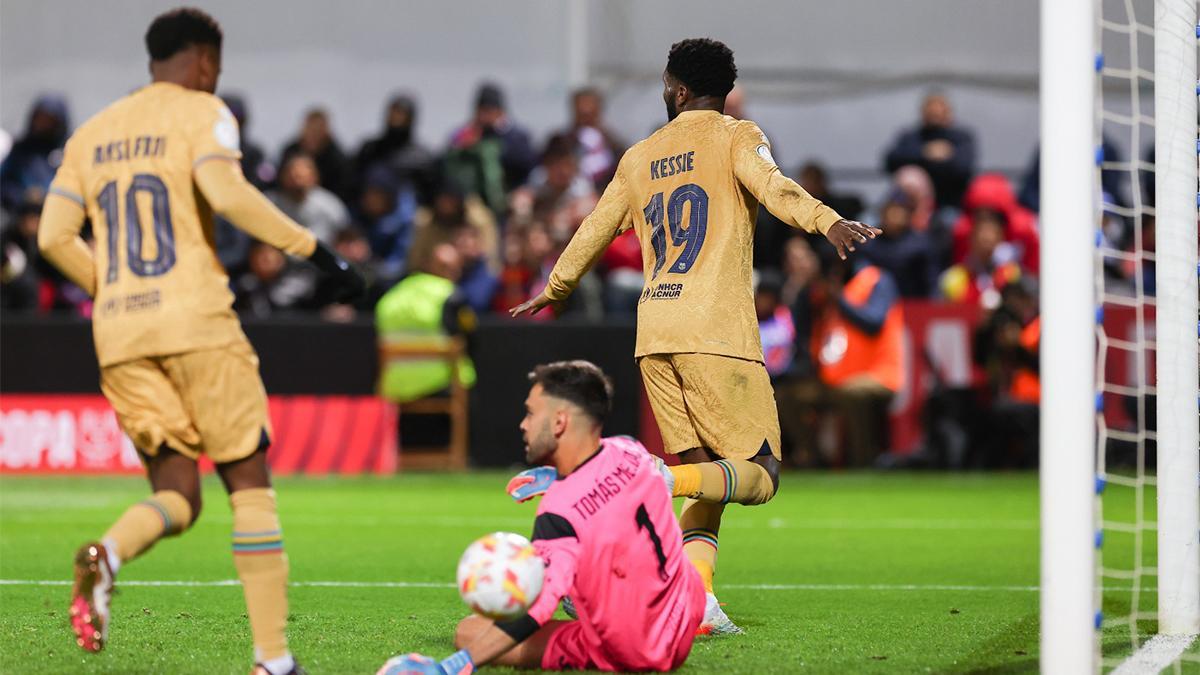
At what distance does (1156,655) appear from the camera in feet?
19.7

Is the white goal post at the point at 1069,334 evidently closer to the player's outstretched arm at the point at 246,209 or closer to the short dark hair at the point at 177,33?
the player's outstretched arm at the point at 246,209

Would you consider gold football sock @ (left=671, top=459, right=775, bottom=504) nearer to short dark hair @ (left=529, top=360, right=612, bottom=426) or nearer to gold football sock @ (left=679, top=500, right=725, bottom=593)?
gold football sock @ (left=679, top=500, right=725, bottom=593)

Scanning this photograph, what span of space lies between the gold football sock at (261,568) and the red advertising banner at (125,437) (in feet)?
32.3

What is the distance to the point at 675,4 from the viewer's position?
→ 19.8m

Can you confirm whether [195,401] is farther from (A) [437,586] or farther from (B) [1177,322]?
(B) [1177,322]

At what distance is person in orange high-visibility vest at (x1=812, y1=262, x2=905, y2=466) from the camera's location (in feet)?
51.3

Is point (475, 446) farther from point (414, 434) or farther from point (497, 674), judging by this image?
point (497, 674)

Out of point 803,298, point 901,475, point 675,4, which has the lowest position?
point 901,475

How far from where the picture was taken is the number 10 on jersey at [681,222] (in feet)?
21.0

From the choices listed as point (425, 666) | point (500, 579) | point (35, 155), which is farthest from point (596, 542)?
point (35, 155)

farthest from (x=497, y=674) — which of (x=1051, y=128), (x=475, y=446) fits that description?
(x=475, y=446)

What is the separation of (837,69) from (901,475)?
20.6 feet

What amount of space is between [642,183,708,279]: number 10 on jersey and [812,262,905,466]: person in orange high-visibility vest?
9345 millimetres

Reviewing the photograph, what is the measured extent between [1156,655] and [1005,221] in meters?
11.9
